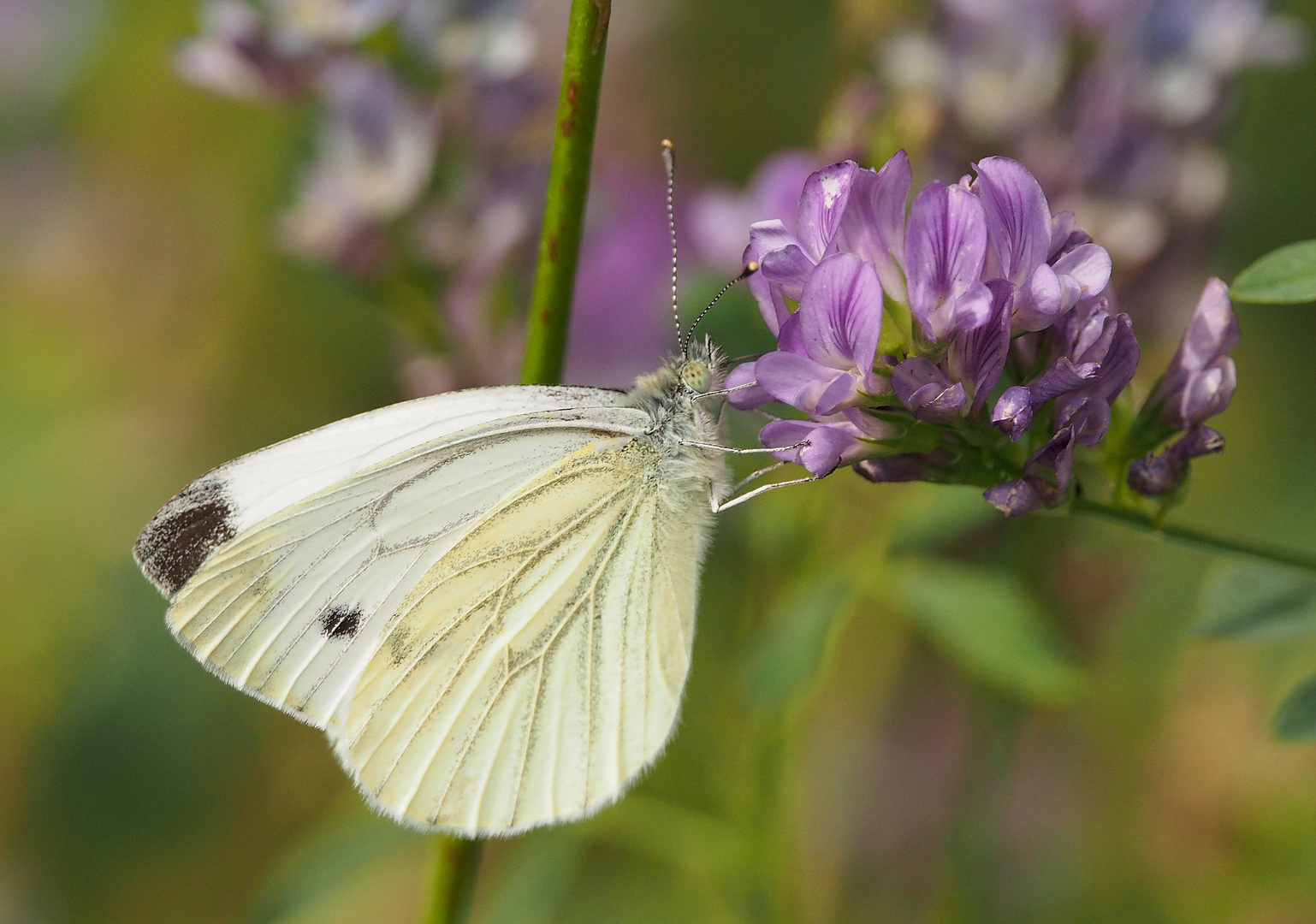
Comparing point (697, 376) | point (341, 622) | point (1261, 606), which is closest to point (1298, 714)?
point (1261, 606)

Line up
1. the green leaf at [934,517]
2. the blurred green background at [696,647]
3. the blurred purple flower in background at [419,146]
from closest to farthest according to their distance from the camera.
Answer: the green leaf at [934,517] < the blurred purple flower in background at [419,146] < the blurred green background at [696,647]

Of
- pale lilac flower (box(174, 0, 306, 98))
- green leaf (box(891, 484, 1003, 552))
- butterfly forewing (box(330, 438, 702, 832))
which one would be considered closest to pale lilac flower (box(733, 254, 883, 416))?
butterfly forewing (box(330, 438, 702, 832))

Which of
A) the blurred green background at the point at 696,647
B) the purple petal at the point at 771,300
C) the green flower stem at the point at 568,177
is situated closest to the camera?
the green flower stem at the point at 568,177

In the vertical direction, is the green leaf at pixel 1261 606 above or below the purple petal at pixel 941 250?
below

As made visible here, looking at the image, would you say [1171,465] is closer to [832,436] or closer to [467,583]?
[832,436]

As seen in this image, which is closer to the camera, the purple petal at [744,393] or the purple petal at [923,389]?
the purple petal at [923,389]

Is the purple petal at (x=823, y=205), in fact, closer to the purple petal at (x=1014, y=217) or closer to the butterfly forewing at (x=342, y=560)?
the purple petal at (x=1014, y=217)

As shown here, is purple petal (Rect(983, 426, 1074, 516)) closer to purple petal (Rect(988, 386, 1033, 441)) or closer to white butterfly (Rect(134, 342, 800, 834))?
purple petal (Rect(988, 386, 1033, 441))

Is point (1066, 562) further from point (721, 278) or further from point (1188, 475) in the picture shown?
point (1188, 475)

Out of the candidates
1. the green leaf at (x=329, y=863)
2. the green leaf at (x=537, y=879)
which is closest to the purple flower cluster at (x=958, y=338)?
the green leaf at (x=537, y=879)
